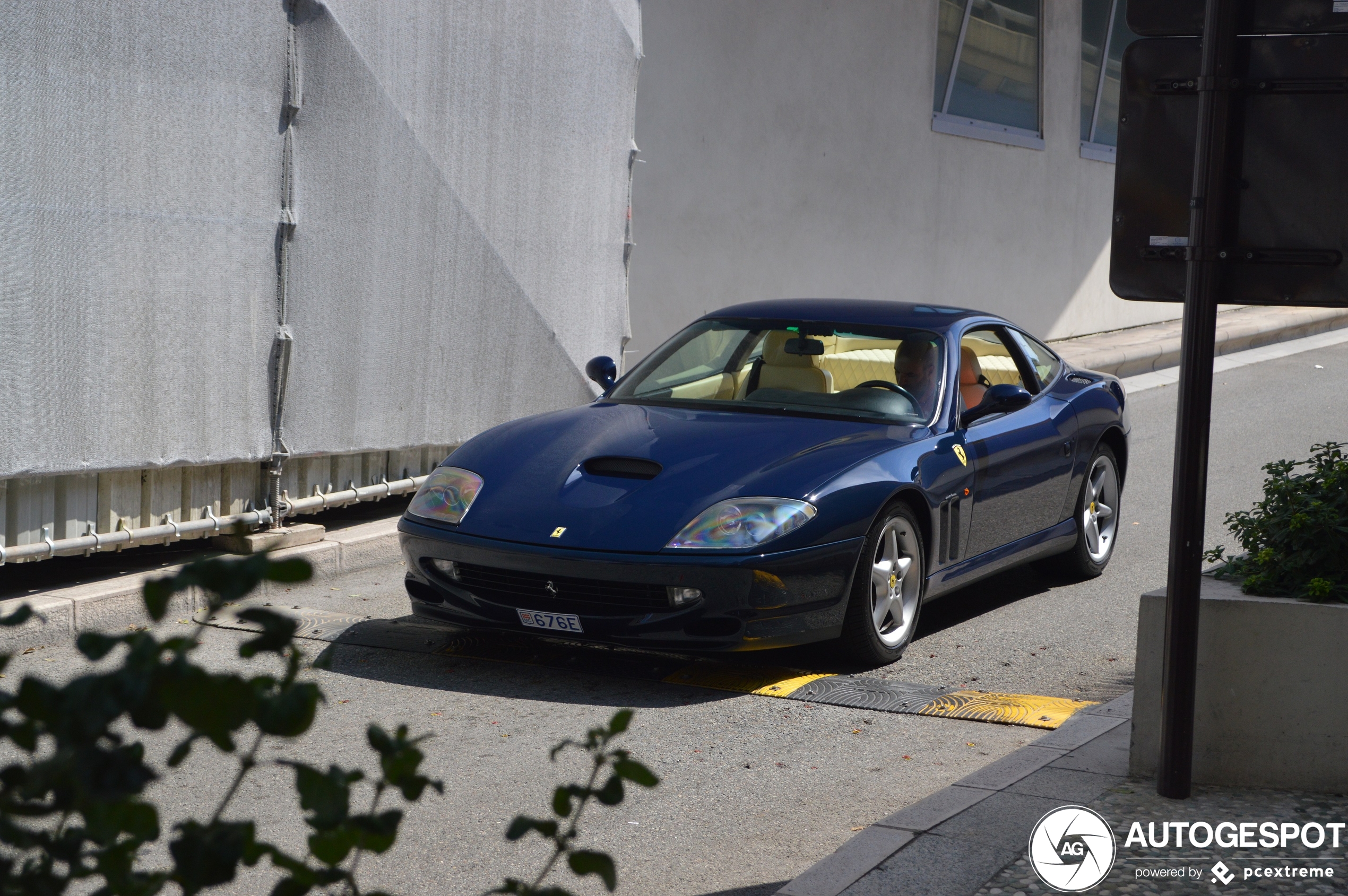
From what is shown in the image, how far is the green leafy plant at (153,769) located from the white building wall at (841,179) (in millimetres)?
10241

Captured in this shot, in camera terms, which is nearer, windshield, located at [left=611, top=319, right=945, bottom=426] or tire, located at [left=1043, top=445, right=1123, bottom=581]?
windshield, located at [left=611, top=319, right=945, bottom=426]

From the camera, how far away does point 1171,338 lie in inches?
698

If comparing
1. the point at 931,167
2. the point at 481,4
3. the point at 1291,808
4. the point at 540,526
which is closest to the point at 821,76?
the point at 931,167

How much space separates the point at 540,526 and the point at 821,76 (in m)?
8.99

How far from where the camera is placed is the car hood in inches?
221

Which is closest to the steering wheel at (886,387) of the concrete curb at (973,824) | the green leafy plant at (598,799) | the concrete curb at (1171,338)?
the concrete curb at (973,824)

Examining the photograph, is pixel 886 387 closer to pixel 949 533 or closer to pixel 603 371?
pixel 949 533

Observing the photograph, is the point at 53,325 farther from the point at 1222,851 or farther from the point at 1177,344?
the point at 1177,344

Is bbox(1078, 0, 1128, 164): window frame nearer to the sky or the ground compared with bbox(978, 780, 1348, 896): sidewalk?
nearer to the sky

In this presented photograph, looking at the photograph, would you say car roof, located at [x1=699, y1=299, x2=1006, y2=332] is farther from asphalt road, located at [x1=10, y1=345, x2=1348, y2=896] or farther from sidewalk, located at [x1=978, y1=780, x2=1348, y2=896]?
sidewalk, located at [x1=978, y1=780, x2=1348, y2=896]

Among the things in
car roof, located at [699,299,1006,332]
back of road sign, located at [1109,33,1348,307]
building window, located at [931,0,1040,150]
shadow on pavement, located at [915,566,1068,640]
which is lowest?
shadow on pavement, located at [915,566,1068,640]

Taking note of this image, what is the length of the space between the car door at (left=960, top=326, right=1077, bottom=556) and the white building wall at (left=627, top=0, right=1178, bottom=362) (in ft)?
15.4

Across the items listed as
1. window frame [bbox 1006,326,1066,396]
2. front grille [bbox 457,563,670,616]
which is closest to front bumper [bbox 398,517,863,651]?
front grille [bbox 457,563,670,616]

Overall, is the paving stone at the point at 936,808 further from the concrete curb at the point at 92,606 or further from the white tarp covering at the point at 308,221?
the white tarp covering at the point at 308,221
